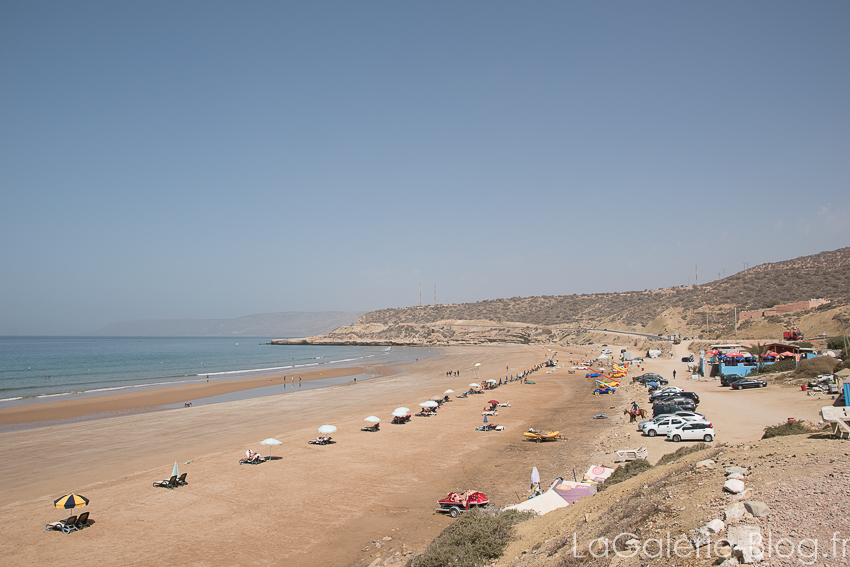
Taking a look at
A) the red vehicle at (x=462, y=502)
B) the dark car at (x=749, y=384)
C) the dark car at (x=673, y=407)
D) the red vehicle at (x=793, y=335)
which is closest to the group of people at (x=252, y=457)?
the red vehicle at (x=462, y=502)

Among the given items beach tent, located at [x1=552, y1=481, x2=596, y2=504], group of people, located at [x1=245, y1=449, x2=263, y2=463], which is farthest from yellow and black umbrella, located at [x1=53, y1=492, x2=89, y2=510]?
beach tent, located at [x1=552, y1=481, x2=596, y2=504]

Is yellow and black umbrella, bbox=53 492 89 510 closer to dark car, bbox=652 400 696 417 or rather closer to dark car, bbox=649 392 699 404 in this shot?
dark car, bbox=652 400 696 417

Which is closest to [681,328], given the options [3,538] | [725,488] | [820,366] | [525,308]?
[820,366]

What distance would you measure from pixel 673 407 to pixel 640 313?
82196mm

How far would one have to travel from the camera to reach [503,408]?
31656mm

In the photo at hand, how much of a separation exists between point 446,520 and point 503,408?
Answer: 19.0 meters

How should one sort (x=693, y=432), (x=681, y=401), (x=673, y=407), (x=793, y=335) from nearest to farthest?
(x=693, y=432)
(x=673, y=407)
(x=681, y=401)
(x=793, y=335)

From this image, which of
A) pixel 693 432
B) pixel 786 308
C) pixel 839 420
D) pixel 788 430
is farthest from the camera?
pixel 786 308

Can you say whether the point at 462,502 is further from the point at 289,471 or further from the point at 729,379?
the point at 729,379

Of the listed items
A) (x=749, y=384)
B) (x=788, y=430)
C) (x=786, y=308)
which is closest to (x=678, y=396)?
(x=749, y=384)

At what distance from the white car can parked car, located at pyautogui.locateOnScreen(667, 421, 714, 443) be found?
6.1 inches

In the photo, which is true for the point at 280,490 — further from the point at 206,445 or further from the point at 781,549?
the point at 781,549

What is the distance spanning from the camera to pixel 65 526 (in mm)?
13531

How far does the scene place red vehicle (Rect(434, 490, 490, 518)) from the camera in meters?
13.6
